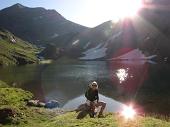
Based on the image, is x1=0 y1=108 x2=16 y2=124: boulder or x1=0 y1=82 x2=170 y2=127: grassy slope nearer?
x1=0 y1=82 x2=170 y2=127: grassy slope

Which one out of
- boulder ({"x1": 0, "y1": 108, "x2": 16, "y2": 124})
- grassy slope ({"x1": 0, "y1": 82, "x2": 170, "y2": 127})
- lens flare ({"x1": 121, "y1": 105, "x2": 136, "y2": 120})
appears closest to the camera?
grassy slope ({"x1": 0, "y1": 82, "x2": 170, "y2": 127})

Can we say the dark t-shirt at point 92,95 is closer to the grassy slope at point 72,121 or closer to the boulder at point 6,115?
the grassy slope at point 72,121

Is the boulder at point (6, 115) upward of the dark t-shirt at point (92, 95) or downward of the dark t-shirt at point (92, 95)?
downward

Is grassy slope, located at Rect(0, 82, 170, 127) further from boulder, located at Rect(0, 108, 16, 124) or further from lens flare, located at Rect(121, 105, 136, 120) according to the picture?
lens flare, located at Rect(121, 105, 136, 120)

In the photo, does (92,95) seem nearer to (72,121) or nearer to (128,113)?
(72,121)

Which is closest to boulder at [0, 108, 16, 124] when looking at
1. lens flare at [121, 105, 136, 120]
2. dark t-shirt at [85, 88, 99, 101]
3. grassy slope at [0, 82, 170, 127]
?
grassy slope at [0, 82, 170, 127]

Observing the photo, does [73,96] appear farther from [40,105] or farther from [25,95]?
[40,105]

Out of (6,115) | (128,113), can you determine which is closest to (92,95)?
(128,113)

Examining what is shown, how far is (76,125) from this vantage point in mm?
26734

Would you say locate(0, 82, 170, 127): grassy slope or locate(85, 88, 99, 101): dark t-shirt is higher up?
locate(85, 88, 99, 101): dark t-shirt

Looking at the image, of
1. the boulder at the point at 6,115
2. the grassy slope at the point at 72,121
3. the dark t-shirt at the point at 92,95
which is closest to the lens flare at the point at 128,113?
the grassy slope at the point at 72,121

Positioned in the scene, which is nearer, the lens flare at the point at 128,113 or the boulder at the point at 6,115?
the lens flare at the point at 128,113

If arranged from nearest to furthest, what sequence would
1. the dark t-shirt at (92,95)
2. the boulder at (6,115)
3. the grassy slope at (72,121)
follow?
the grassy slope at (72,121) → the boulder at (6,115) → the dark t-shirt at (92,95)

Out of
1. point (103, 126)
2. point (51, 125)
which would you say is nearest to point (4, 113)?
point (51, 125)
